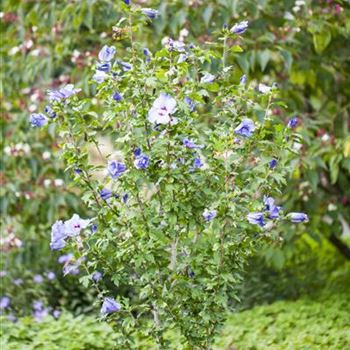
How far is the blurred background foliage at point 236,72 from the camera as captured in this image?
420cm

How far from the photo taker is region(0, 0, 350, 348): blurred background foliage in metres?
4.20

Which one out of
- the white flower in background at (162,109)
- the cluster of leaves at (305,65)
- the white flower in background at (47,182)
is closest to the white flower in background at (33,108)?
the white flower in background at (47,182)

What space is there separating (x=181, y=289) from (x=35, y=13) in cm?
231

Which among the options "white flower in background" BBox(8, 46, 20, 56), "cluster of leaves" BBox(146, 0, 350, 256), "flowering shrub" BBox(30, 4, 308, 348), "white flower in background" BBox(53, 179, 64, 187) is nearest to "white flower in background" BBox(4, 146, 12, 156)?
"white flower in background" BBox(53, 179, 64, 187)

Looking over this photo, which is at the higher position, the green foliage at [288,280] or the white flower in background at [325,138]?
the white flower in background at [325,138]

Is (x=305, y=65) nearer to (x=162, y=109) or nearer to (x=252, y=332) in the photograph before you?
(x=252, y=332)

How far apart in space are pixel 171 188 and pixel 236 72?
171cm

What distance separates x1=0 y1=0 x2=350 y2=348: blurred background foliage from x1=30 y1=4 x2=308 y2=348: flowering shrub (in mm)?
1184

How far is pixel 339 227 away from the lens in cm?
476

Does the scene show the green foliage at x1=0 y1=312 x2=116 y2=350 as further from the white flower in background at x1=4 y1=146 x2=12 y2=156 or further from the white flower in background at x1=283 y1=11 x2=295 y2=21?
the white flower in background at x1=283 y1=11 x2=295 y2=21

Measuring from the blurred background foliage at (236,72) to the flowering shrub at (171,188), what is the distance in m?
1.18

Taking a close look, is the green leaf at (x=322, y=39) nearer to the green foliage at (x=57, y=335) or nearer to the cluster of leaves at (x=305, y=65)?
the cluster of leaves at (x=305, y=65)

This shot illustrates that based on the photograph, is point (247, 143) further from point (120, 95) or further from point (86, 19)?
point (86, 19)

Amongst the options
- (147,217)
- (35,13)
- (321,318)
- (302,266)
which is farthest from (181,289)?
(302,266)
